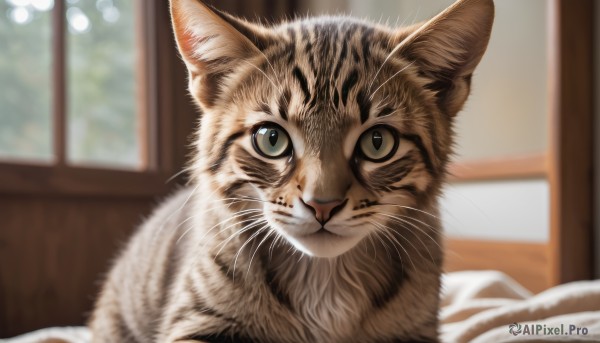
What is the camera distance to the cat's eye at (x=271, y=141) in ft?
3.07

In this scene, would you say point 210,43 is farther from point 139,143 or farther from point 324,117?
point 139,143

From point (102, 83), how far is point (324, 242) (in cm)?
188

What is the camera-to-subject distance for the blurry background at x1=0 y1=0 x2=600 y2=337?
6.25 feet

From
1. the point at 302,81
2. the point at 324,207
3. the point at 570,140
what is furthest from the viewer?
the point at 570,140

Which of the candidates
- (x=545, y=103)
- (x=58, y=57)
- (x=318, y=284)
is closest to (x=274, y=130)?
(x=318, y=284)

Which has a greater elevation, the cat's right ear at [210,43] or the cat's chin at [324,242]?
the cat's right ear at [210,43]

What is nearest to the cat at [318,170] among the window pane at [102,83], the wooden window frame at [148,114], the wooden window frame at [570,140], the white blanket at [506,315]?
the white blanket at [506,315]

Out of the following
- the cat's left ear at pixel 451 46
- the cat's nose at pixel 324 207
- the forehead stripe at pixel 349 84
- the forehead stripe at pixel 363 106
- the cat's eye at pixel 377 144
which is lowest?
the cat's nose at pixel 324 207

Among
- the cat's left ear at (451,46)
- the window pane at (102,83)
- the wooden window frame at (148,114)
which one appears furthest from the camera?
the window pane at (102,83)

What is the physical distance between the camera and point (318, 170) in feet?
2.85

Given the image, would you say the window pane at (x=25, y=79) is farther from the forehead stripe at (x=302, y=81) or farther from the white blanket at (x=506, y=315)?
the forehead stripe at (x=302, y=81)

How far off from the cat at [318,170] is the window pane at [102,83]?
4.85ft

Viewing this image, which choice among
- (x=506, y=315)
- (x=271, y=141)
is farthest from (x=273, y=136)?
(x=506, y=315)

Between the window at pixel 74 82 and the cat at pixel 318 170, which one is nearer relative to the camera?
the cat at pixel 318 170
